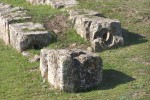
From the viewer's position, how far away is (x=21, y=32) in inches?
804

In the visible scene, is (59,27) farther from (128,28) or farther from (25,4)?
(25,4)

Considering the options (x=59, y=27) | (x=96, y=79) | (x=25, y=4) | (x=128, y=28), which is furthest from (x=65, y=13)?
(x=96, y=79)

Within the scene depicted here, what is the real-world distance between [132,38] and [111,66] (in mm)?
3883

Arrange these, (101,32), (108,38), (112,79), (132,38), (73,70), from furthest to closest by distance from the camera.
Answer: (132,38) < (108,38) < (101,32) < (112,79) < (73,70)

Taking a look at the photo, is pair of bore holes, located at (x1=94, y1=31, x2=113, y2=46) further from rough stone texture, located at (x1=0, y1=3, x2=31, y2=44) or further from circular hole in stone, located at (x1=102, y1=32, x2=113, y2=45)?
rough stone texture, located at (x1=0, y1=3, x2=31, y2=44)

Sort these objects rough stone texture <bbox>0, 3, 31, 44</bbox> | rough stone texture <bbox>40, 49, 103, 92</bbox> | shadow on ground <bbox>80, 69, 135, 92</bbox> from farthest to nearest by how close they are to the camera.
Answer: rough stone texture <bbox>0, 3, 31, 44</bbox> → shadow on ground <bbox>80, 69, 135, 92</bbox> → rough stone texture <bbox>40, 49, 103, 92</bbox>

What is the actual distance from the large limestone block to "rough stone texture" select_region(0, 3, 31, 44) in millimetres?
839

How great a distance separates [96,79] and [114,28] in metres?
4.55

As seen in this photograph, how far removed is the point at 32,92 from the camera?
16.4m

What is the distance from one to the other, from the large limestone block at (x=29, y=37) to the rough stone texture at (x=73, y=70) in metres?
3.70

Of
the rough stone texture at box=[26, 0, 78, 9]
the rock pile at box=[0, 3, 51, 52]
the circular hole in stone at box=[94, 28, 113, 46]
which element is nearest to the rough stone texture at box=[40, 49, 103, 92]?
the rock pile at box=[0, 3, 51, 52]

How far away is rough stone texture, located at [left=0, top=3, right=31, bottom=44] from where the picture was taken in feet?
72.7

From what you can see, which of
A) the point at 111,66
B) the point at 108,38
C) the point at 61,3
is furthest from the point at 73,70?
the point at 61,3

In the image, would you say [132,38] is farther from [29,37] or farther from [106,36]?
[29,37]
